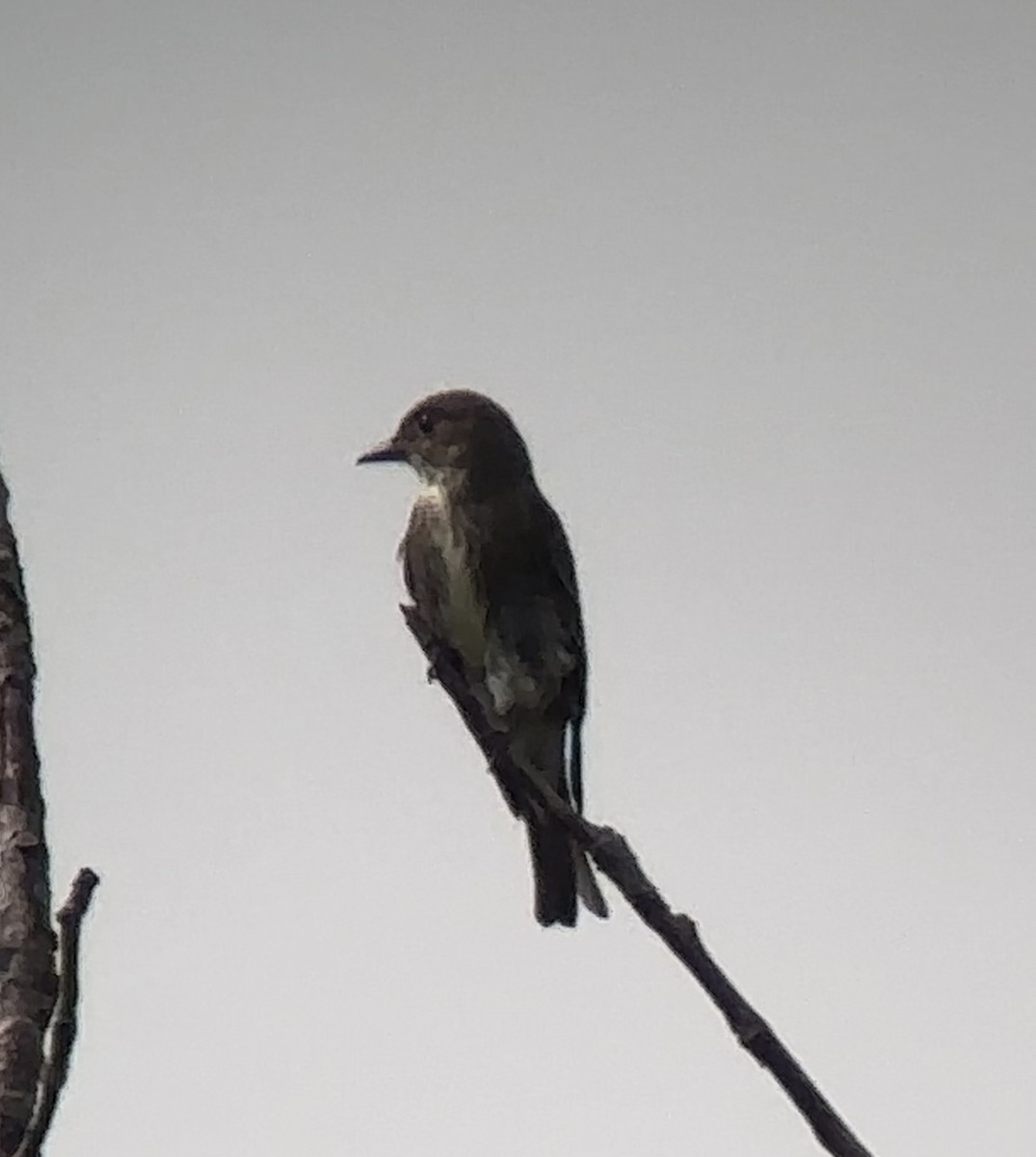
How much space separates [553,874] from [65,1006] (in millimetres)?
3583

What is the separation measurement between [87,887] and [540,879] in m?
3.49

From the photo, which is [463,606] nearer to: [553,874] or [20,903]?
[553,874]

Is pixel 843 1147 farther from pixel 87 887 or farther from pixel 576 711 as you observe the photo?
pixel 576 711

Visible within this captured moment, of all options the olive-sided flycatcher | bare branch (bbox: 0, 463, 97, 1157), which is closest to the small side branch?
bare branch (bbox: 0, 463, 97, 1157)

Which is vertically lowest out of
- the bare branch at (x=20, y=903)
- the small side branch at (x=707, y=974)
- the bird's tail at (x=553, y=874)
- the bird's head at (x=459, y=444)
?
the small side branch at (x=707, y=974)

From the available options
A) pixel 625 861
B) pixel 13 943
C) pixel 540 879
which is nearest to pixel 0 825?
pixel 13 943

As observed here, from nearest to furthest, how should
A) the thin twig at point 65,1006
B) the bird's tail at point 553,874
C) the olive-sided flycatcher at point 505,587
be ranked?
1. the thin twig at point 65,1006
2. the bird's tail at point 553,874
3. the olive-sided flycatcher at point 505,587

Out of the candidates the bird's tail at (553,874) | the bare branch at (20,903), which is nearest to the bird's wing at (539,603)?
the bird's tail at (553,874)

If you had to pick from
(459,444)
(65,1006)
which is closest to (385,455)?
(459,444)

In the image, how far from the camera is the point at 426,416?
5781 mm

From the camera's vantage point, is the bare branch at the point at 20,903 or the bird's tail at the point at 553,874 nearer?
the bare branch at the point at 20,903

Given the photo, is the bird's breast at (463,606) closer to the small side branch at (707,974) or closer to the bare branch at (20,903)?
the small side branch at (707,974)

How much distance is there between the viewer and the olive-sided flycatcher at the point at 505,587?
17.4 ft

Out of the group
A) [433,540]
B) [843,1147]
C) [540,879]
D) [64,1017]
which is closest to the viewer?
[843,1147]
